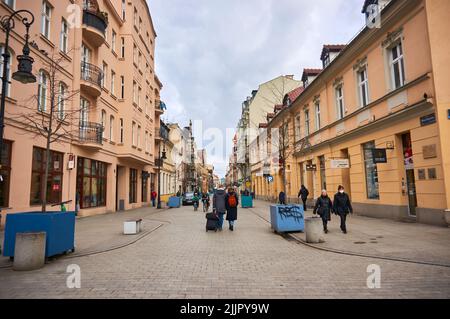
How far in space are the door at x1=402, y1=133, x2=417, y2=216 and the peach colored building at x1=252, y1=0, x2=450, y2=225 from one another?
44 mm

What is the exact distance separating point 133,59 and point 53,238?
22723 mm

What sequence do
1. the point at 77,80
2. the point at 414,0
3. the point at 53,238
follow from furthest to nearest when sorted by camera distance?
the point at 77,80 < the point at 414,0 < the point at 53,238

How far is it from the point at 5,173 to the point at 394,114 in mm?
16781

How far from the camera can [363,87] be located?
56.9 feet

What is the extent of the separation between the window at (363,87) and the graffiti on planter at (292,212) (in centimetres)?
885

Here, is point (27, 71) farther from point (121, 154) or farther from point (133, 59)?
point (133, 59)

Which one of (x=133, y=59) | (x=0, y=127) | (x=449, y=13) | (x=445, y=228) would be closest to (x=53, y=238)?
(x=0, y=127)

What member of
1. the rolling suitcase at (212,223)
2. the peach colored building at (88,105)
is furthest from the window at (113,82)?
the rolling suitcase at (212,223)

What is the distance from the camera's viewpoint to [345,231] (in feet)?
35.7

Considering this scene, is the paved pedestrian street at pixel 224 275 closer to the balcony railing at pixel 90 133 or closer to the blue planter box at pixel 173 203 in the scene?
the balcony railing at pixel 90 133

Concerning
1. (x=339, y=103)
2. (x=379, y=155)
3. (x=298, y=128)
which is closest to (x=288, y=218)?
(x=379, y=155)

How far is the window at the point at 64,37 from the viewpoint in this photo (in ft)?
56.5

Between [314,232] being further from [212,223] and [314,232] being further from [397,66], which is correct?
[397,66]
